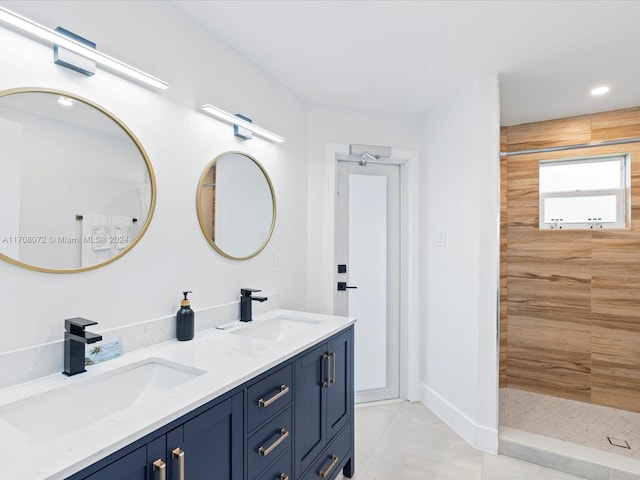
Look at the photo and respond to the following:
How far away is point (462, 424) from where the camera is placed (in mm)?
2504

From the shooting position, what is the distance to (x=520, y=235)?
3.22 meters

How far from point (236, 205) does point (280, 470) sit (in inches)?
53.0

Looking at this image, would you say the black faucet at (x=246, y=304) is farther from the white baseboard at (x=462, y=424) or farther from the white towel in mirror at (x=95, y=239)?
the white baseboard at (x=462, y=424)

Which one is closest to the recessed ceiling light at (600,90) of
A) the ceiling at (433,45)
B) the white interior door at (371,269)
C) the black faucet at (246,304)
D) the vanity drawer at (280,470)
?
the ceiling at (433,45)

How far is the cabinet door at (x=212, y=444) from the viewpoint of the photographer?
98 centimetres

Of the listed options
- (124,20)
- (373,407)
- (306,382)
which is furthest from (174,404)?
(373,407)

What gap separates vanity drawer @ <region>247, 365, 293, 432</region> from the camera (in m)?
1.27

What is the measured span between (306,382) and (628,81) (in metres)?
2.88

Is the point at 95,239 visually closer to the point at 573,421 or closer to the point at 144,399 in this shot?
the point at 144,399

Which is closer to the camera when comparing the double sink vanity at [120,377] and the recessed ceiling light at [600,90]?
the double sink vanity at [120,377]

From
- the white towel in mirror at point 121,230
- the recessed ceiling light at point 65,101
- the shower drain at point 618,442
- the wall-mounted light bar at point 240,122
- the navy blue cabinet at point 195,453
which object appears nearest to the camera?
the navy blue cabinet at point 195,453

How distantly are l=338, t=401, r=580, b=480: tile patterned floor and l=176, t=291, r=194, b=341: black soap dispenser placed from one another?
4.33 feet

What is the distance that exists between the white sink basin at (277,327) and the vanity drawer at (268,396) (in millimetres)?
491

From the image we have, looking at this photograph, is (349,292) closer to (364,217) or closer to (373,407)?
(364,217)
